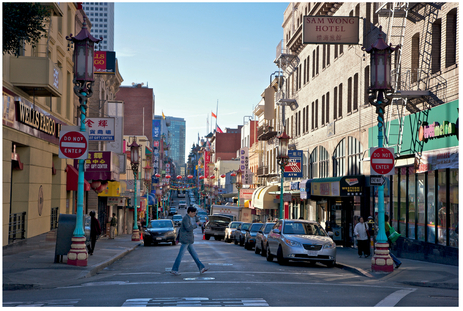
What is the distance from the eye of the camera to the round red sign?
1499 centimetres

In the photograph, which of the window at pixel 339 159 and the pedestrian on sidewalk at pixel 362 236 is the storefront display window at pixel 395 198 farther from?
the window at pixel 339 159

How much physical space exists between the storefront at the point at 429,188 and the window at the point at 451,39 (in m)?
1.62

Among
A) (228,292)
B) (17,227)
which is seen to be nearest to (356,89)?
(17,227)

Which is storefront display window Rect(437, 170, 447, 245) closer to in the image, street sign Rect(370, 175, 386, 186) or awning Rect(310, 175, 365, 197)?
street sign Rect(370, 175, 386, 186)

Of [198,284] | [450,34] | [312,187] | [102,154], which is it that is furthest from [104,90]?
[198,284]

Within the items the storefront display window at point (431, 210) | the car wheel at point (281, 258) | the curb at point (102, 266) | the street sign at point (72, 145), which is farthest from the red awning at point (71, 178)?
the storefront display window at point (431, 210)

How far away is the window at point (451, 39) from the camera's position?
18875mm

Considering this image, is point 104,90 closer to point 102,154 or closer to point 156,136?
point 102,154

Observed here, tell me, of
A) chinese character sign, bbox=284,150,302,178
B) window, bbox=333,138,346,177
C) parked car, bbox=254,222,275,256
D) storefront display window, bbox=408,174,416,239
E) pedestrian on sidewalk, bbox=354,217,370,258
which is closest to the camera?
pedestrian on sidewalk, bbox=354,217,370,258

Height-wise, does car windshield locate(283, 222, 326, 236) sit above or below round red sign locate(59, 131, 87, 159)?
below

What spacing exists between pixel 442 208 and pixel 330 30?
7545mm

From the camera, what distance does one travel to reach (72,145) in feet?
49.3

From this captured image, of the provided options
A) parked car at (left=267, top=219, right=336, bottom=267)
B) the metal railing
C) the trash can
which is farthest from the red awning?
parked car at (left=267, top=219, right=336, bottom=267)

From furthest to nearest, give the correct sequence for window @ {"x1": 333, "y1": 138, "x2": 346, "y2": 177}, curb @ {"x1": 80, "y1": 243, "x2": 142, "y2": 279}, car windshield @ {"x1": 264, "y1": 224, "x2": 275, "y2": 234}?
window @ {"x1": 333, "y1": 138, "x2": 346, "y2": 177} → car windshield @ {"x1": 264, "y1": 224, "x2": 275, "y2": 234} → curb @ {"x1": 80, "y1": 243, "x2": 142, "y2": 279}
